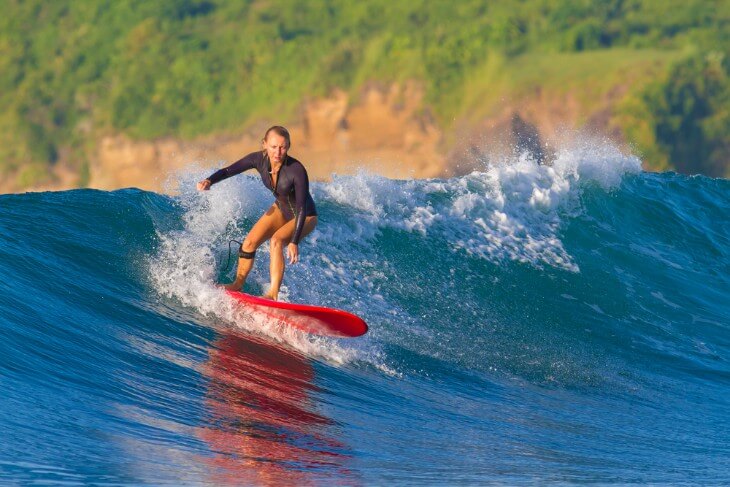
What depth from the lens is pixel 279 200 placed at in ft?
28.3

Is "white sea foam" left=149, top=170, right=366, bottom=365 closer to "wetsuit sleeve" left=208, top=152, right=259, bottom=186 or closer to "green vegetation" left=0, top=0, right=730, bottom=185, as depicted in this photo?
"wetsuit sleeve" left=208, top=152, right=259, bottom=186

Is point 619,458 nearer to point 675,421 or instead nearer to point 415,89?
point 675,421

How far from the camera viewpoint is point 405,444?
23.7 ft

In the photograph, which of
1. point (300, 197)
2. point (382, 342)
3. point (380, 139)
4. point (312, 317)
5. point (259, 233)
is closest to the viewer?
point (300, 197)

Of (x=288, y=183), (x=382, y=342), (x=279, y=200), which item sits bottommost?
(x=382, y=342)

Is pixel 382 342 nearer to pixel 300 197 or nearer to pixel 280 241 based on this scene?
pixel 280 241

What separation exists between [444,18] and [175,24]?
12.3 meters

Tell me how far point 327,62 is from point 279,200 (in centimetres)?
4030

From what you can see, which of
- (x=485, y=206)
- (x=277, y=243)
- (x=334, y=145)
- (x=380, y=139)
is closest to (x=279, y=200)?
(x=277, y=243)

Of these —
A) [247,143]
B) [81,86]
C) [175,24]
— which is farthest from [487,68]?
[81,86]

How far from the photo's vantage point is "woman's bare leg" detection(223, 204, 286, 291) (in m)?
8.73

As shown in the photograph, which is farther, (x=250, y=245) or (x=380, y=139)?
(x=380, y=139)

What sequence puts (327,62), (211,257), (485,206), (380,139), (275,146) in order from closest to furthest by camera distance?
1. (275,146)
2. (211,257)
3. (485,206)
4. (380,139)
5. (327,62)

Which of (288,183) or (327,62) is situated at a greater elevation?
(327,62)
